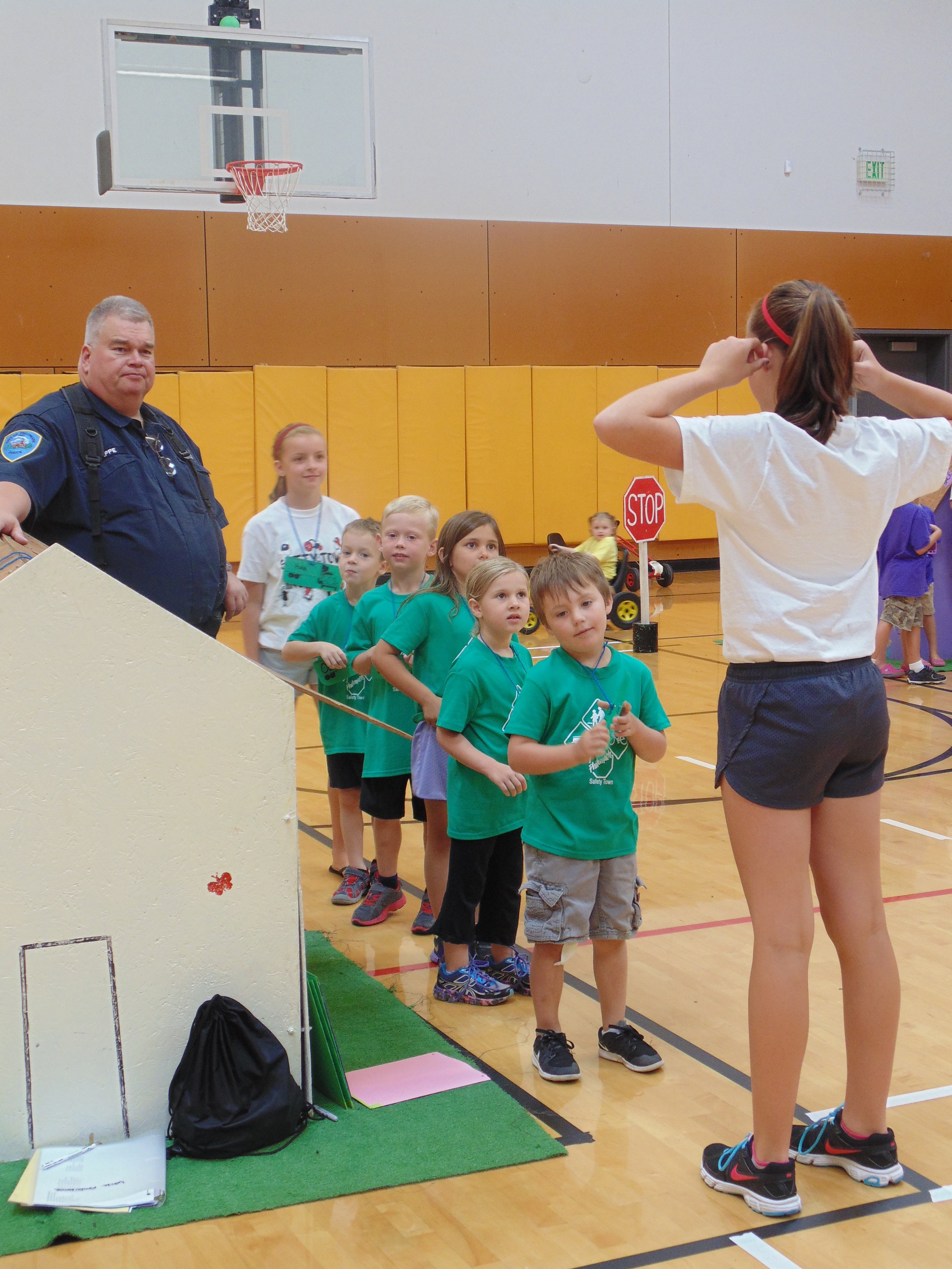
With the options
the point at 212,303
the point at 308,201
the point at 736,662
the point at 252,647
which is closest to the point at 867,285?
the point at 308,201

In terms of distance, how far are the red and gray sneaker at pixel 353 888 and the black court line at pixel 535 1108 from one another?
3.87 feet

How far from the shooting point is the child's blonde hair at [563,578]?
286 centimetres

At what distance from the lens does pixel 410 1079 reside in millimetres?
2779

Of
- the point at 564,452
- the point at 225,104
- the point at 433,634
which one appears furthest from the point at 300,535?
the point at 564,452

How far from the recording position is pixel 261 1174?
2346mm

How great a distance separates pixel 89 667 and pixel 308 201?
10.7 meters

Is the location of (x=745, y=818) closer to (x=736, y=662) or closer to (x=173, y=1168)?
(x=736, y=662)

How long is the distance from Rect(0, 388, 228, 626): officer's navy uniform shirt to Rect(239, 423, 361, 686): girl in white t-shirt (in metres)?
1.09

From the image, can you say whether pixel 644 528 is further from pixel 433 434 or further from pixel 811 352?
pixel 811 352

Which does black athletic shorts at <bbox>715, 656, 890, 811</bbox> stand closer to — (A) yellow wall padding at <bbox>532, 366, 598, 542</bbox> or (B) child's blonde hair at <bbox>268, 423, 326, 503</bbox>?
(B) child's blonde hair at <bbox>268, 423, 326, 503</bbox>

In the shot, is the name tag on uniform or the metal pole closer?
the name tag on uniform

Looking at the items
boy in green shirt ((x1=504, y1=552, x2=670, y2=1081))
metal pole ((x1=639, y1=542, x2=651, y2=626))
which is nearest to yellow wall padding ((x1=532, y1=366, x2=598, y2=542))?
metal pole ((x1=639, y1=542, x2=651, y2=626))

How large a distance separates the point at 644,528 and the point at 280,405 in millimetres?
3842

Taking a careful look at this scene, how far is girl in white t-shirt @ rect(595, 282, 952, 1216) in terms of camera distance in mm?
2090
